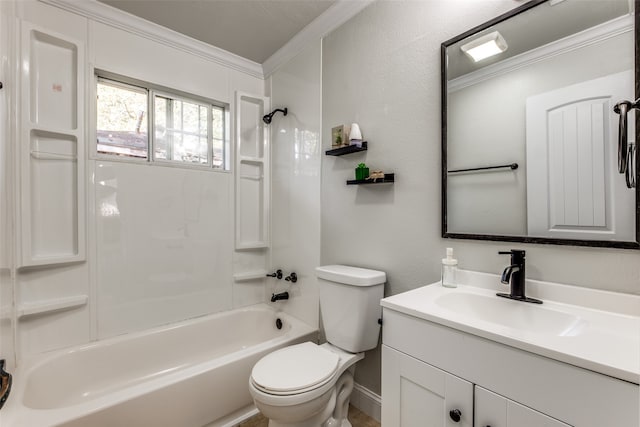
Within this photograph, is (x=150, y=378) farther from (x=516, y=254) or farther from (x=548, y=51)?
(x=548, y=51)

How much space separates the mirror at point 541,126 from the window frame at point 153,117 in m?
1.78

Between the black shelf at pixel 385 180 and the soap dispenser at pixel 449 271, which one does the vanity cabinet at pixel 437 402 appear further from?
the black shelf at pixel 385 180

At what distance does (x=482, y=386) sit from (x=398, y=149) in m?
1.12

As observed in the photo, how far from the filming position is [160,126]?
2.15m

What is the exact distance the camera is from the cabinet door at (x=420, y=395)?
844 mm

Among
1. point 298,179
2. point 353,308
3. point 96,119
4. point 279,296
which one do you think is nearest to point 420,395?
point 353,308

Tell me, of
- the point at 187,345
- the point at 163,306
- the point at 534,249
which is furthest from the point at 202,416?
the point at 534,249

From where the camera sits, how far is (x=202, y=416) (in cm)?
147

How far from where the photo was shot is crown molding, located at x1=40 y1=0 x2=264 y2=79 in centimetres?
175

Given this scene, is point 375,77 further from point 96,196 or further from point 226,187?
point 96,196

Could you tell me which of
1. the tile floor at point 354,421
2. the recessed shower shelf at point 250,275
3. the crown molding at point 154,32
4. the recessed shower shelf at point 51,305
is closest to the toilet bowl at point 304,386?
the tile floor at point 354,421

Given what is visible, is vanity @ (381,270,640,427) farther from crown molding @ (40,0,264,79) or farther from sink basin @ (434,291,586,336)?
crown molding @ (40,0,264,79)

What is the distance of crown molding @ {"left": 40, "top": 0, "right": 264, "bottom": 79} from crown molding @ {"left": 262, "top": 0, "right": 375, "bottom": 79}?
0.72 feet

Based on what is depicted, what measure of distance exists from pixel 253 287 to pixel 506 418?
2.10 meters
